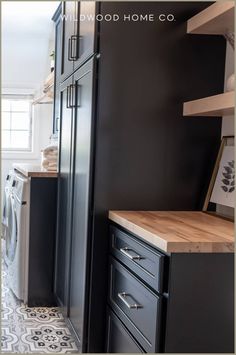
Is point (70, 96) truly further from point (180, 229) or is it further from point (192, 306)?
point (192, 306)

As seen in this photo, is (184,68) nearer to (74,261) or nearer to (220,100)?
(220,100)

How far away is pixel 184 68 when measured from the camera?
193cm

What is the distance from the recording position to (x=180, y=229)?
150 centimetres

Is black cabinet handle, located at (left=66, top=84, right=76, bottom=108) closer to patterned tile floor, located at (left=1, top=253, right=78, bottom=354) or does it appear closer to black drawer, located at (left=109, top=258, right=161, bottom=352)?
black drawer, located at (left=109, top=258, right=161, bottom=352)

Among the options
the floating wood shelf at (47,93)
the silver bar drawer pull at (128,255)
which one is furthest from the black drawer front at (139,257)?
the floating wood shelf at (47,93)

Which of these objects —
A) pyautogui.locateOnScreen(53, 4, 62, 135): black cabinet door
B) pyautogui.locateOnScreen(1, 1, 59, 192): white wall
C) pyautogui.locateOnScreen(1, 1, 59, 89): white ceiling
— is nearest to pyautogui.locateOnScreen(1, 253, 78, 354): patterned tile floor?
pyautogui.locateOnScreen(53, 4, 62, 135): black cabinet door

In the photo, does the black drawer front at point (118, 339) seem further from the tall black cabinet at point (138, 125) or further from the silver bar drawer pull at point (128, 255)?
the silver bar drawer pull at point (128, 255)

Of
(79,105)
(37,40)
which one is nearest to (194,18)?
(79,105)

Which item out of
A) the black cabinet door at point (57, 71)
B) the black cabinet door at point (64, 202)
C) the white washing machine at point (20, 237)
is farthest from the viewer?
the black cabinet door at point (57, 71)

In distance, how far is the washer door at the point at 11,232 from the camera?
9.91ft

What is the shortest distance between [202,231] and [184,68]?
2.70ft

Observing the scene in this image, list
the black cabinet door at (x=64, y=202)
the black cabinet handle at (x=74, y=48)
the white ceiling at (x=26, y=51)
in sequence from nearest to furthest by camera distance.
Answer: the black cabinet handle at (x=74, y=48) → the black cabinet door at (x=64, y=202) → the white ceiling at (x=26, y=51)

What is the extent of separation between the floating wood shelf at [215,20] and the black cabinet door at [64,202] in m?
0.81

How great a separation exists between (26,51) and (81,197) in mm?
3405
